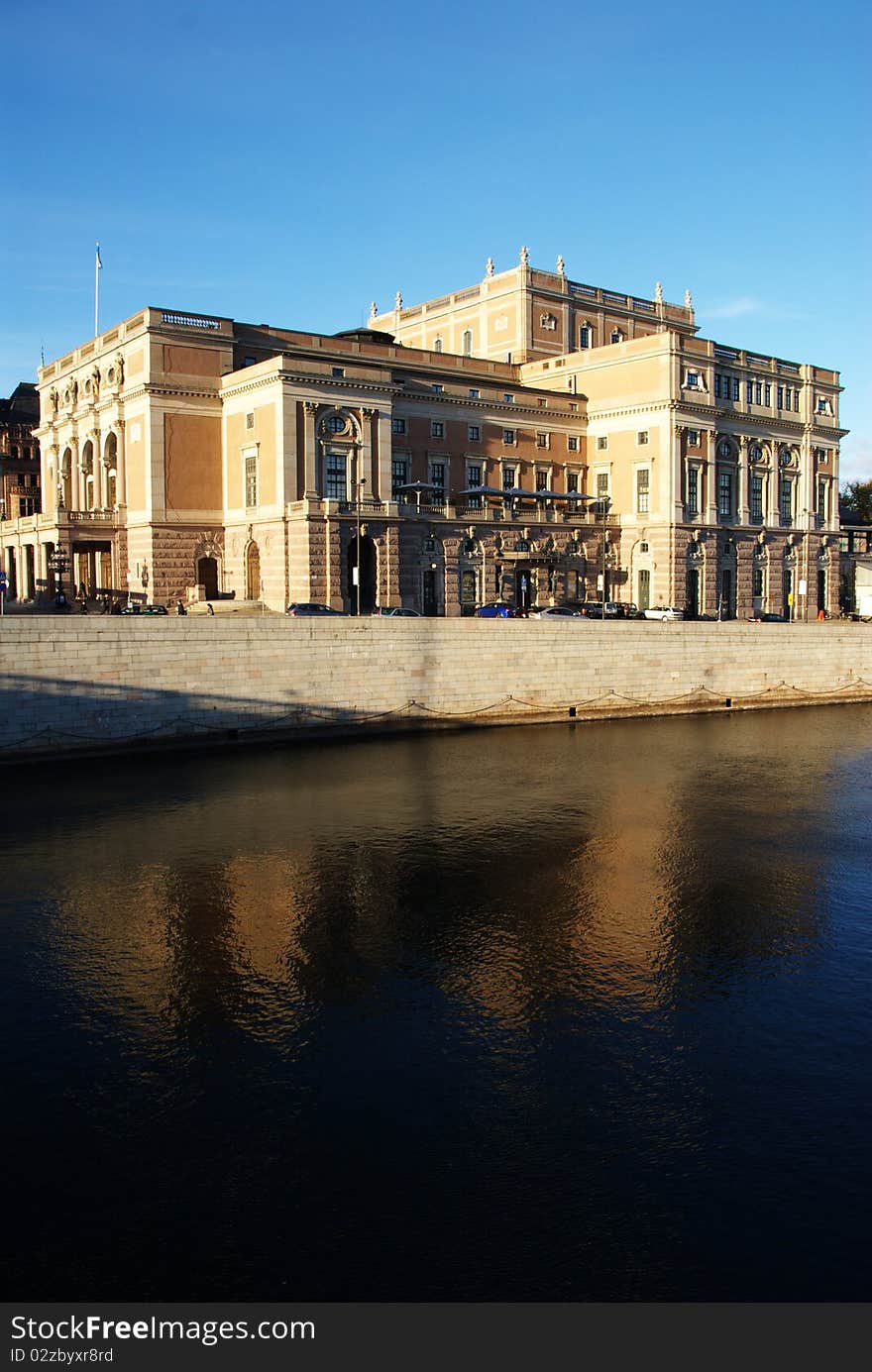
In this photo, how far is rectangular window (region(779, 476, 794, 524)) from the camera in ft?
303

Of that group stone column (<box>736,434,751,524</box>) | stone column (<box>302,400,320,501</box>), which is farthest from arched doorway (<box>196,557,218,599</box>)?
stone column (<box>736,434,751,524</box>)

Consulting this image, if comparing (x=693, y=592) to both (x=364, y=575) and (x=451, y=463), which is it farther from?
(x=364, y=575)

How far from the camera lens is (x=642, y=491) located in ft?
276

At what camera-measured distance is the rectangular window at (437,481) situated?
3074 inches

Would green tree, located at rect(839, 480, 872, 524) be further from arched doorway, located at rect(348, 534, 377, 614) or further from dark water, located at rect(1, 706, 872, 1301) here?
dark water, located at rect(1, 706, 872, 1301)

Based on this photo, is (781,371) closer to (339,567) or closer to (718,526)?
(718,526)

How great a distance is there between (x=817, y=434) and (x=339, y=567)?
48317mm

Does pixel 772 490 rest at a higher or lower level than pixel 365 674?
higher

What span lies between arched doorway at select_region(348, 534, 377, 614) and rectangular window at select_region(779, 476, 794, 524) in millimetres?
39542

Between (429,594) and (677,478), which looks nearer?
(429,594)

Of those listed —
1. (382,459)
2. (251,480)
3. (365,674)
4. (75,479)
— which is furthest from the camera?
(75,479)

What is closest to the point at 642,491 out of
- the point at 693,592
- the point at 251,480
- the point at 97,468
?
the point at 693,592

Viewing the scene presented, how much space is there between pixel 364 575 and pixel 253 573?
24.0ft
